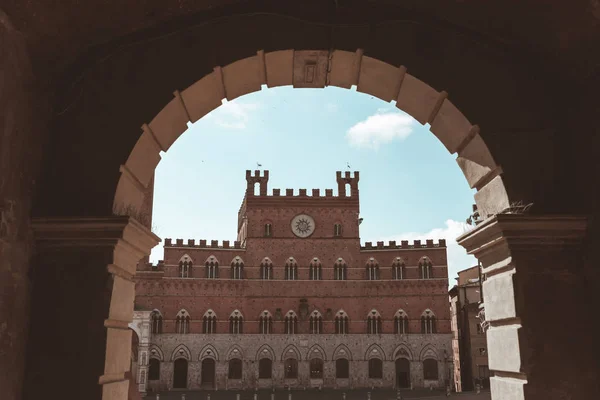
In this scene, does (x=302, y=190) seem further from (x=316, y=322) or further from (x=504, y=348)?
(x=504, y=348)

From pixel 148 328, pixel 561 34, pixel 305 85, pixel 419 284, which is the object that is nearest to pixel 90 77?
pixel 305 85

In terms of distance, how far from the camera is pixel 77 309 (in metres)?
3.64

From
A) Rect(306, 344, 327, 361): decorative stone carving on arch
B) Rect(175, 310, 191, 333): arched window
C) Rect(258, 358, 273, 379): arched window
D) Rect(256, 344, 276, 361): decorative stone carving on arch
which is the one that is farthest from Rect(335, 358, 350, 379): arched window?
Rect(175, 310, 191, 333): arched window

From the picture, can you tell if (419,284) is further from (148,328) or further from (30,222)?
(30,222)

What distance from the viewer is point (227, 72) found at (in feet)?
13.7

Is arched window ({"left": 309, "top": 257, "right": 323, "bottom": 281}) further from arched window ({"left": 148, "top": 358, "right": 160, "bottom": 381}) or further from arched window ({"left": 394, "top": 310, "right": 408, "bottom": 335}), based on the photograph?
arched window ({"left": 148, "top": 358, "right": 160, "bottom": 381})

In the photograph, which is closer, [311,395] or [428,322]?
[311,395]

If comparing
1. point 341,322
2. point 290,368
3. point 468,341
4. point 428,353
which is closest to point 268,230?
point 341,322

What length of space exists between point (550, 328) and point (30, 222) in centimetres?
381

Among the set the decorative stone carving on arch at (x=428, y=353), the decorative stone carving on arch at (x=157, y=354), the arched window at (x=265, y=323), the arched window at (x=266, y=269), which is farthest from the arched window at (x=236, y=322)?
the decorative stone carving on arch at (x=428, y=353)

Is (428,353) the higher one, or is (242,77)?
(242,77)

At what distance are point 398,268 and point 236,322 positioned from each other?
1310cm

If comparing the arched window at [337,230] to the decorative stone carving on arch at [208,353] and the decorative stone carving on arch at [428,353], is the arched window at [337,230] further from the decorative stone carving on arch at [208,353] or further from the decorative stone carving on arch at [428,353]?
the decorative stone carving on arch at [208,353]

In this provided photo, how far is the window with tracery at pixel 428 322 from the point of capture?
3794 cm
